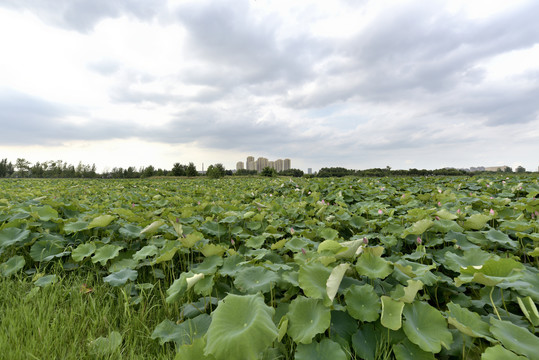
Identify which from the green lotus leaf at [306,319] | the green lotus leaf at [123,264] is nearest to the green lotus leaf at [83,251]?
the green lotus leaf at [123,264]

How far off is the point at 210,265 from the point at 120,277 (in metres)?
0.71

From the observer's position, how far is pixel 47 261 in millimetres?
2516

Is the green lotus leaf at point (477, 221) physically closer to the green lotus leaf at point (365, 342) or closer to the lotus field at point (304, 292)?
the lotus field at point (304, 292)

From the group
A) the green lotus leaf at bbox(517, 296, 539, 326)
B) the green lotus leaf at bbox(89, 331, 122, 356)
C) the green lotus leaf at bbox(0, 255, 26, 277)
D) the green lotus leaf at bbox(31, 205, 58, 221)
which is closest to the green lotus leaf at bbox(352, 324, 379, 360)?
the green lotus leaf at bbox(517, 296, 539, 326)

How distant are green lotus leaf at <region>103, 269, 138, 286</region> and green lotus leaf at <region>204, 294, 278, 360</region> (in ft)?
3.85

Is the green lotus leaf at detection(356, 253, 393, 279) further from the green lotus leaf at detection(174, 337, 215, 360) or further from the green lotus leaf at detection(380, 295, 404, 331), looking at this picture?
the green lotus leaf at detection(174, 337, 215, 360)

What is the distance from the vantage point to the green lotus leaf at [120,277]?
6.08ft

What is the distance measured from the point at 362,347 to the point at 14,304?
2393mm

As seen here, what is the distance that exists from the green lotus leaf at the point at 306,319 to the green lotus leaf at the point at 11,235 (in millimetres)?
2745

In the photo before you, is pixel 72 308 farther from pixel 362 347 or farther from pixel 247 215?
pixel 362 347

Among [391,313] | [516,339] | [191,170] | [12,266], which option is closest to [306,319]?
[391,313]

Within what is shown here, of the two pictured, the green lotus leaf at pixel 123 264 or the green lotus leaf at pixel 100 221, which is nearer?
the green lotus leaf at pixel 123 264

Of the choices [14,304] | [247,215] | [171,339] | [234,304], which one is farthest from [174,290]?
[247,215]

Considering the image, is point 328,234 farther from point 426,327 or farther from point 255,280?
point 426,327
